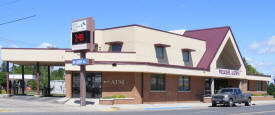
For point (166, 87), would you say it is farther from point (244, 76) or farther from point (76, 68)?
point (244, 76)

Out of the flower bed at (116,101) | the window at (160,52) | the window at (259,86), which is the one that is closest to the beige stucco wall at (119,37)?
the window at (160,52)

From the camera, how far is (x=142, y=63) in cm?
3241

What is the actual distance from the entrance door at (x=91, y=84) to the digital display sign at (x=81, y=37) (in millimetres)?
4594

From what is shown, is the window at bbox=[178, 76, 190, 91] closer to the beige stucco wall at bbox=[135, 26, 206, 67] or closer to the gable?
the beige stucco wall at bbox=[135, 26, 206, 67]

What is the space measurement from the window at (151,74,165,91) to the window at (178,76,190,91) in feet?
9.82

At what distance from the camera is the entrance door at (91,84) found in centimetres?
3325

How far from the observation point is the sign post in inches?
1137

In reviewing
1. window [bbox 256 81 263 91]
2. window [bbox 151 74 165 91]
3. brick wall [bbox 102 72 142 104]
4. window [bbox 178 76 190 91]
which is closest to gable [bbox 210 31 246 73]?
window [bbox 178 76 190 91]

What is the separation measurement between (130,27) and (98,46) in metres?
4.18

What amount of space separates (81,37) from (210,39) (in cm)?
2118

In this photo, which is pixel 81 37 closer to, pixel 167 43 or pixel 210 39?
pixel 167 43

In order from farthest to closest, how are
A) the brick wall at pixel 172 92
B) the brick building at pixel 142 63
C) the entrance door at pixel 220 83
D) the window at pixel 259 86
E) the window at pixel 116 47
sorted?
1. the window at pixel 259 86
2. the entrance door at pixel 220 83
3. the window at pixel 116 47
4. the brick wall at pixel 172 92
5. the brick building at pixel 142 63

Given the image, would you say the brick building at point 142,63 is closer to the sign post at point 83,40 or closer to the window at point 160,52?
the window at point 160,52

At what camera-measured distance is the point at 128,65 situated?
3219 centimetres
